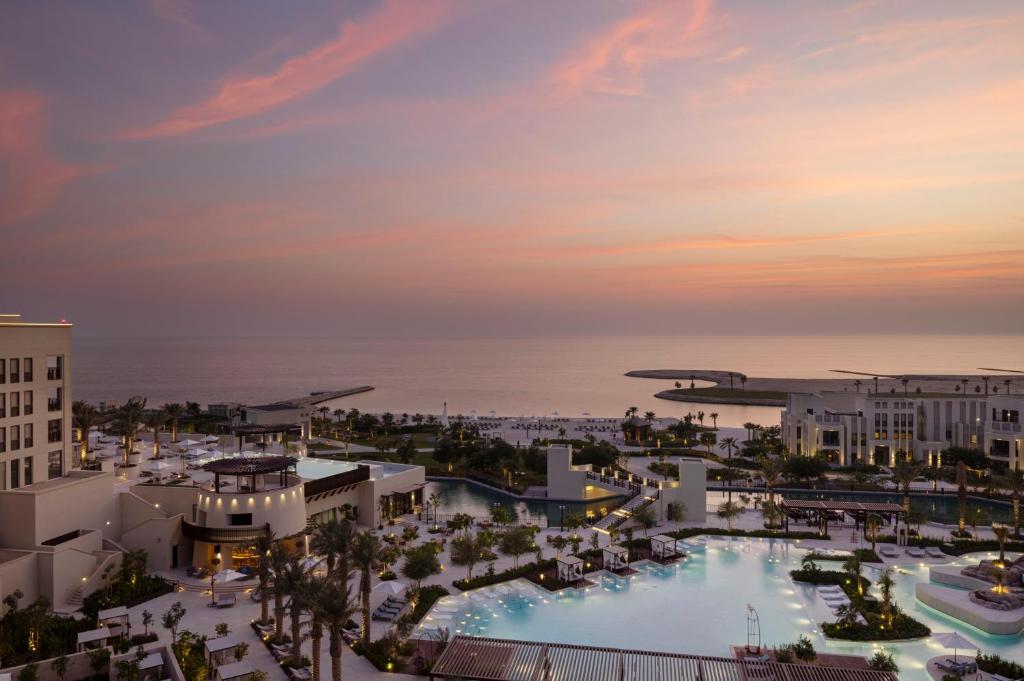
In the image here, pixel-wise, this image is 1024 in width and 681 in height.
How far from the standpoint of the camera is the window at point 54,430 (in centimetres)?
3064

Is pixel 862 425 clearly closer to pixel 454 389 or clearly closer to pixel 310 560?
pixel 310 560

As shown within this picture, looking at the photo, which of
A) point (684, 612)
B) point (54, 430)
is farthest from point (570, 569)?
point (54, 430)

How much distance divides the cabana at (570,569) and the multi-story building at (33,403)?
23877mm

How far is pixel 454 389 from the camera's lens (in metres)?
158

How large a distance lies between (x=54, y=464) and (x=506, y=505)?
88.6ft

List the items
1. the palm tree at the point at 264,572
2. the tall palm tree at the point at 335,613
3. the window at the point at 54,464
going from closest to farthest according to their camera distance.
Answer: the tall palm tree at the point at 335,613 → the palm tree at the point at 264,572 → the window at the point at 54,464

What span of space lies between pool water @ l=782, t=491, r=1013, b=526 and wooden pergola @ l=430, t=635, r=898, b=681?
90.9 feet

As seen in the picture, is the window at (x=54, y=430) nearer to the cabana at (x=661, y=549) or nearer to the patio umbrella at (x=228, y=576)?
the patio umbrella at (x=228, y=576)

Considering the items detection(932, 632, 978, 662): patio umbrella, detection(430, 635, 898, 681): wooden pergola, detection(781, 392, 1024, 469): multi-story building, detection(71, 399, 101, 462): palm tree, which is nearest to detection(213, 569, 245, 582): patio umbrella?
detection(430, 635, 898, 681): wooden pergola

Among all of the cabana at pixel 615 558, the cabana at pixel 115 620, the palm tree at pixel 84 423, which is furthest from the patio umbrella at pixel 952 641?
Answer: the palm tree at pixel 84 423

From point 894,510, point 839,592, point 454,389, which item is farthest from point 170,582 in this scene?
point 454,389

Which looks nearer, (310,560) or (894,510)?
(310,560)

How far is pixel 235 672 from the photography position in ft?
62.5

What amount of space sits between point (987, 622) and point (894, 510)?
13440 mm
